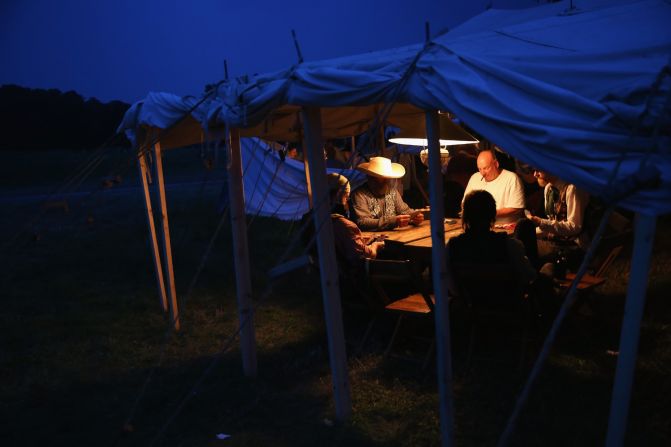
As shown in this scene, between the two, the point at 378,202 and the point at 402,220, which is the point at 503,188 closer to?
the point at 402,220

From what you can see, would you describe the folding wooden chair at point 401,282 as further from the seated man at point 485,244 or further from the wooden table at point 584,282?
the wooden table at point 584,282

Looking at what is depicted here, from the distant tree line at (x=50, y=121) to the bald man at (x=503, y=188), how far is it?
3408cm

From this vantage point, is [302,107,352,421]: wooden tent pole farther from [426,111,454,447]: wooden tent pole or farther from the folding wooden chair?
[426,111,454,447]: wooden tent pole

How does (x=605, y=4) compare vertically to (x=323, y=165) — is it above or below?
above

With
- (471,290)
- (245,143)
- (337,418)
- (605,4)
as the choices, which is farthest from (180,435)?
(245,143)

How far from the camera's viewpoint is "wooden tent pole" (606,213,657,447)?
87.1 inches

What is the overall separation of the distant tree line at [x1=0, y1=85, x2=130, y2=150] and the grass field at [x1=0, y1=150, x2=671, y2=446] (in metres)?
31.7

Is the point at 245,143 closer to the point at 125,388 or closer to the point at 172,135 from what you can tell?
the point at 172,135

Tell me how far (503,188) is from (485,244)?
1.98 m

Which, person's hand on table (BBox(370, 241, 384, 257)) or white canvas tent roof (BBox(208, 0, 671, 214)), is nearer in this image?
white canvas tent roof (BBox(208, 0, 671, 214))

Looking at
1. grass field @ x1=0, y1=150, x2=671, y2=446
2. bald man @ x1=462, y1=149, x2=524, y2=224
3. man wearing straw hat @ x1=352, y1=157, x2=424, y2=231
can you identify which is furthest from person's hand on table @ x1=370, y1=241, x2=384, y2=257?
bald man @ x1=462, y1=149, x2=524, y2=224

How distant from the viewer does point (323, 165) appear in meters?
3.93

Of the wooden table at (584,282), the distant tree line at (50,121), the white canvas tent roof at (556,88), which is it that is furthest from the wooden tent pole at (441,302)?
the distant tree line at (50,121)

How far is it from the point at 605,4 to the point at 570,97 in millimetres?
1958
